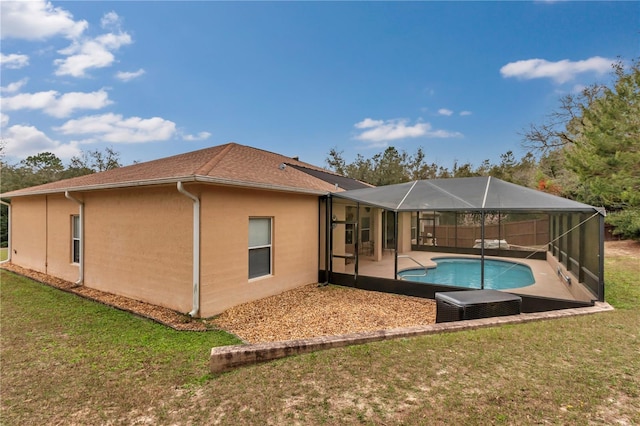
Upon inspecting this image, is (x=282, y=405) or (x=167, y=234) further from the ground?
(x=167, y=234)

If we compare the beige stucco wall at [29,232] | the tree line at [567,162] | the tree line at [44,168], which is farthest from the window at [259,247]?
the tree line at [44,168]

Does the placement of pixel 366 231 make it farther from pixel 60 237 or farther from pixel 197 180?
pixel 60 237

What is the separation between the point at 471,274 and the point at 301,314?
951 centimetres

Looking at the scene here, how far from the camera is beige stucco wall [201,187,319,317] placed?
21.9 feet

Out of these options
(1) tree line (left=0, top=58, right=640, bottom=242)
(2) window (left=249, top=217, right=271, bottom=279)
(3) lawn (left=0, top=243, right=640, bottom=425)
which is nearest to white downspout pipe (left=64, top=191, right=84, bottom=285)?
(3) lawn (left=0, top=243, right=640, bottom=425)

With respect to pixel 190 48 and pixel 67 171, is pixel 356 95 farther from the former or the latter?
pixel 67 171

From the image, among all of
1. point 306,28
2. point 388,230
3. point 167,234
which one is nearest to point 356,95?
point 306,28

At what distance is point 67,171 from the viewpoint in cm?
3136

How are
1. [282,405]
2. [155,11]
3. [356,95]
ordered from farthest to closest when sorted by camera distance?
[356,95] < [155,11] < [282,405]

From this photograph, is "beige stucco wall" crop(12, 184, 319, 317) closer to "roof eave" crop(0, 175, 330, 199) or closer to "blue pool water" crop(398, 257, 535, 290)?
"roof eave" crop(0, 175, 330, 199)

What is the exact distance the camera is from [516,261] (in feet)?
46.6

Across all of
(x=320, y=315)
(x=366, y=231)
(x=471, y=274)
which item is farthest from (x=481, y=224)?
(x=366, y=231)

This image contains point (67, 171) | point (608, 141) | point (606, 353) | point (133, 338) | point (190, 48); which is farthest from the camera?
point (67, 171)

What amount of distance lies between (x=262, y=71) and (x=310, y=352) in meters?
17.3
